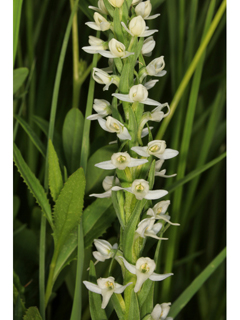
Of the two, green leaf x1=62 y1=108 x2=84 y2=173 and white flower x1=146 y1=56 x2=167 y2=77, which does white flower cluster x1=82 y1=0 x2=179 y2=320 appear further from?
green leaf x1=62 y1=108 x2=84 y2=173

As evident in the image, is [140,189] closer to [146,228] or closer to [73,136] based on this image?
[146,228]

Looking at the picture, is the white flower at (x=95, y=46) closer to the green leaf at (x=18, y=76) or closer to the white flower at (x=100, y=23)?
the white flower at (x=100, y=23)

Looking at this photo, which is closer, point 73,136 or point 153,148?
point 153,148

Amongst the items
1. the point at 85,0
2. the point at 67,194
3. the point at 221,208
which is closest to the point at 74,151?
the point at 67,194

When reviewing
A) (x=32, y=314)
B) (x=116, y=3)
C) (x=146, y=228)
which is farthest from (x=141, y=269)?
(x=116, y=3)

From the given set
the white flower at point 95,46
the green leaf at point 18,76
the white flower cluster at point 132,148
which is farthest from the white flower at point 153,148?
the green leaf at point 18,76

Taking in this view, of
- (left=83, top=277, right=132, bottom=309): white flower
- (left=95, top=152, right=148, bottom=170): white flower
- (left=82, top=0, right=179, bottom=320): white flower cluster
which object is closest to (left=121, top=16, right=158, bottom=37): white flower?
(left=82, top=0, right=179, bottom=320): white flower cluster
